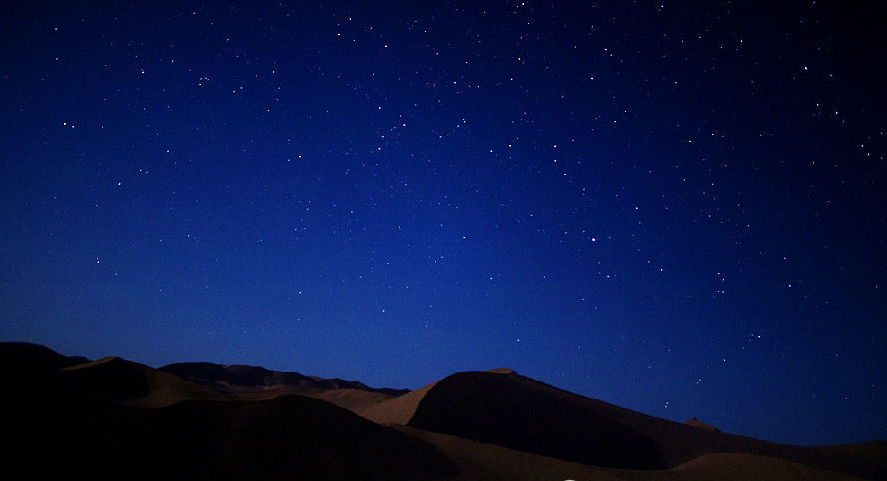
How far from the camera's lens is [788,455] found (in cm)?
2075

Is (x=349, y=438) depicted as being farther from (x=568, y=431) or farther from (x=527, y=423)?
(x=568, y=431)

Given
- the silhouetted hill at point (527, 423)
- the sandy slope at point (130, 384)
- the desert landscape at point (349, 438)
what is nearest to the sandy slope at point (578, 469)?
the desert landscape at point (349, 438)

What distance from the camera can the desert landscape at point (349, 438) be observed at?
9539 mm

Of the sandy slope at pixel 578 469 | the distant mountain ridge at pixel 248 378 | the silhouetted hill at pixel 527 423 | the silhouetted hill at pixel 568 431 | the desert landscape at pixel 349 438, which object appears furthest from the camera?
the distant mountain ridge at pixel 248 378

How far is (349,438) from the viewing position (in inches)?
480

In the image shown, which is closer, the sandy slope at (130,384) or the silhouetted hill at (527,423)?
the silhouetted hill at (527,423)

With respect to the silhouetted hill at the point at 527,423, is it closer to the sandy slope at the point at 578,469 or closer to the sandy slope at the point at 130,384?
the sandy slope at the point at 578,469

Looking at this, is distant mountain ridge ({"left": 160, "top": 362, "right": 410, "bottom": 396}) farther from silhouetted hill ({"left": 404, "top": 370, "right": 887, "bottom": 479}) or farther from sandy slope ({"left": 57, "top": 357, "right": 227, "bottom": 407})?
silhouetted hill ({"left": 404, "top": 370, "right": 887, "bottom": 479})

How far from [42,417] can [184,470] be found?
3261mm

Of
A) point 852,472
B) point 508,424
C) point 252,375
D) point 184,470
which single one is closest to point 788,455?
point 852,472

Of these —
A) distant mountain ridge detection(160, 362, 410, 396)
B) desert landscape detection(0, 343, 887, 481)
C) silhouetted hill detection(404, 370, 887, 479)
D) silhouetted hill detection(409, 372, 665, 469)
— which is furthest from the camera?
distant mountain ridge detection(160, 362, 410, 396)

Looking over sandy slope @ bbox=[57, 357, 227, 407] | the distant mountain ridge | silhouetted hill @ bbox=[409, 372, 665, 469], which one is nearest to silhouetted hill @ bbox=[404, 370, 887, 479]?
silhouetted hill @ bbox=[409, 372, 665, 469]

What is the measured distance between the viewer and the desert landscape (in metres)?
9.54

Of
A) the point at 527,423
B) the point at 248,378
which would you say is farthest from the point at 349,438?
the point at 248,378
